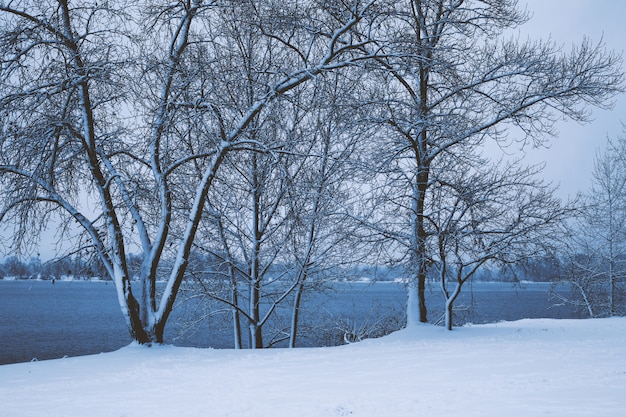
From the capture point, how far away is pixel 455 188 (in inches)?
610

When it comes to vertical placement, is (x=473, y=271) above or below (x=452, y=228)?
below

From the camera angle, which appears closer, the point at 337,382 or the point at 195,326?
the point at 337,382

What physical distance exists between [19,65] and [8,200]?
8.33 ft

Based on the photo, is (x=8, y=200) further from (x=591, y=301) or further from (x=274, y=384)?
(x=591, y=301)

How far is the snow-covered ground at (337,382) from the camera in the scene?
6.45 metres

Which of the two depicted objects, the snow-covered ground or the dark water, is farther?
the dark water

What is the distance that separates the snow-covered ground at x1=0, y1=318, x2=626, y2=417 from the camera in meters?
6.45

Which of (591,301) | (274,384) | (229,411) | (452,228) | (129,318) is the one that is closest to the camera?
(229,411)

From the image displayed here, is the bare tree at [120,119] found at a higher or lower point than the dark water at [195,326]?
higher

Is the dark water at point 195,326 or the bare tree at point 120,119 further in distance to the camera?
the dark water at point 195,326

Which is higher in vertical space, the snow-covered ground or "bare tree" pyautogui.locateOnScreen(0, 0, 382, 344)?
"bare tree" pyautogui.locateOnScreen(0, 0, 382, 344)

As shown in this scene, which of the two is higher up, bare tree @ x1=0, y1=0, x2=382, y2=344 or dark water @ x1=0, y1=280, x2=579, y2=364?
bare tree @ x1=0, y1=0, x2=382, y2=344

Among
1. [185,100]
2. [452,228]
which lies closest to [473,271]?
[452,228]

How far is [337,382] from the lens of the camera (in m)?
8.06
